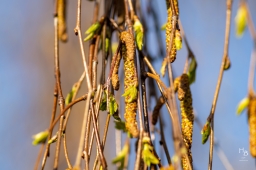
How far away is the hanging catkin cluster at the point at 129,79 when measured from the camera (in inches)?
23.7

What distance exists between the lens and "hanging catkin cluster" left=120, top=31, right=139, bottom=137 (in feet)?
1.97

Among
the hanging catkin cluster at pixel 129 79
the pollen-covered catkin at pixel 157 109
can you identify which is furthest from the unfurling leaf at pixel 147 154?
the pollen-covered catkin at pixel 157 109

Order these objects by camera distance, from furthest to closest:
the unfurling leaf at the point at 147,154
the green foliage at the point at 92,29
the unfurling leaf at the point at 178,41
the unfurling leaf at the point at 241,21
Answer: the green foliage at the point at 92,29
the unfurling leaf at the point at 178,41
the unfurling leaf at the point at 147,154
the unfurling leaf at the point at 241,21

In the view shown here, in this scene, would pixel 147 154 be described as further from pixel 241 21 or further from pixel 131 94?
pixel 241 21

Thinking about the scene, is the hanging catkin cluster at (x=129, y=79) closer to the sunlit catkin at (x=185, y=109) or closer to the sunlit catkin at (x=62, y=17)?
the sunlit catkin at (x=185, y=109)

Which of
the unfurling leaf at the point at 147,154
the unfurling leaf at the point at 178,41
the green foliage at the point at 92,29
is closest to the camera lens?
the unfurling leaf at the point at 147,154

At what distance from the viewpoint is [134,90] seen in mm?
639

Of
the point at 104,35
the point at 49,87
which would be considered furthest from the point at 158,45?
the point at 49,87

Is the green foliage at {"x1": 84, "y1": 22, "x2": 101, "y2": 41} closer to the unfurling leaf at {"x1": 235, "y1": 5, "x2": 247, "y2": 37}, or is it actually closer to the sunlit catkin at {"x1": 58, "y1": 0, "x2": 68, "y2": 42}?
the sunlit catkin at {"x1": 58, "y1": 0, "x2": 68, "y2": 42}

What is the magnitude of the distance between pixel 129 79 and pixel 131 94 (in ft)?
0.11

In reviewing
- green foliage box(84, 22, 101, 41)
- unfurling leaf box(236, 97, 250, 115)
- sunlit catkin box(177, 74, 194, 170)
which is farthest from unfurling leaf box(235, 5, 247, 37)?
green foliage box(84, 22, 101, 41)

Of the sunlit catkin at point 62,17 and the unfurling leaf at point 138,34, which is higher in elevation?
the sunlit catkin at point 62,17

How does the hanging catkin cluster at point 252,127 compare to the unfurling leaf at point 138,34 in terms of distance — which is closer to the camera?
the hanging catkin cluster at point 252,127

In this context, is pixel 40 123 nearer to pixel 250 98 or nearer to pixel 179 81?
pixel 179 81
